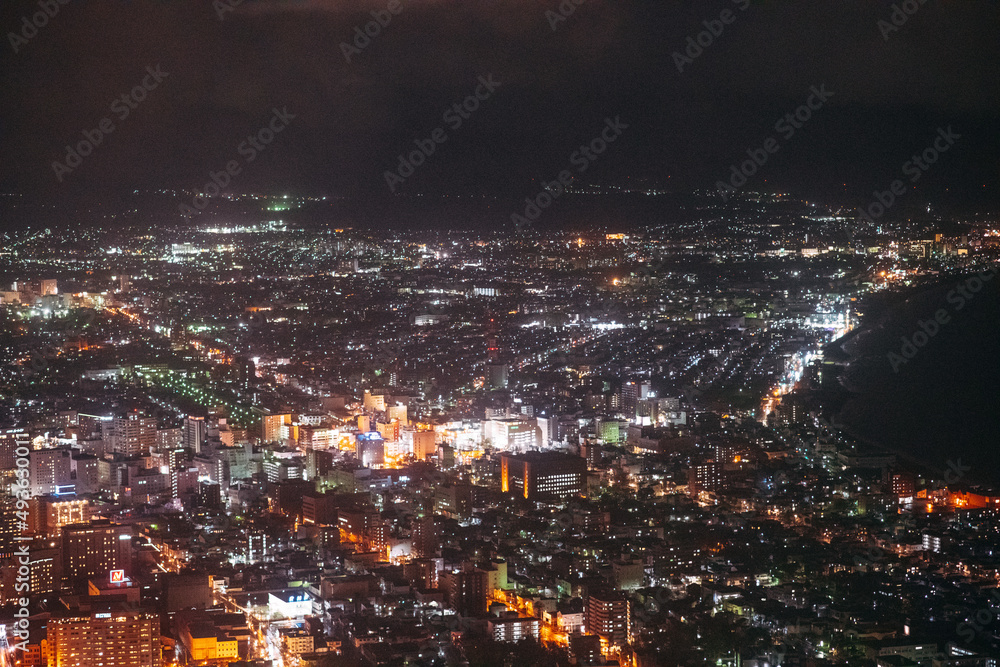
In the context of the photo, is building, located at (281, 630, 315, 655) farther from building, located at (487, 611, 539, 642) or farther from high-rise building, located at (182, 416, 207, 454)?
high-rise building, located at (182, 416, 207, 454)

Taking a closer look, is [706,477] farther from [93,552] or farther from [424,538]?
[93,552]

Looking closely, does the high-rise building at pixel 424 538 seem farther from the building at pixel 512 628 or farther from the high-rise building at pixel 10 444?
the high-rise building at pixel 10 444

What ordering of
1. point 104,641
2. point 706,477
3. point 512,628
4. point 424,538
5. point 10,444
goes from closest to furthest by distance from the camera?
point 104,641
point 512,628
point 424,538
point 706,477
point 10,444

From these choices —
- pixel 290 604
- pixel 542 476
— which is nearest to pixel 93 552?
pixel 290 604

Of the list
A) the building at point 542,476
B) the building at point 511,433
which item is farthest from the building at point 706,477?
the building at point 511,433

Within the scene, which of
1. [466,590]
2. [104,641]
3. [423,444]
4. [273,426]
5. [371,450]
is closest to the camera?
[104,641]

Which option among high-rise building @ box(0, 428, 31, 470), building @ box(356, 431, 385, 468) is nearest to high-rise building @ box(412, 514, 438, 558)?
building @ box(356, 431, 385, 468)

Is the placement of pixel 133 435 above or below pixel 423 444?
above
